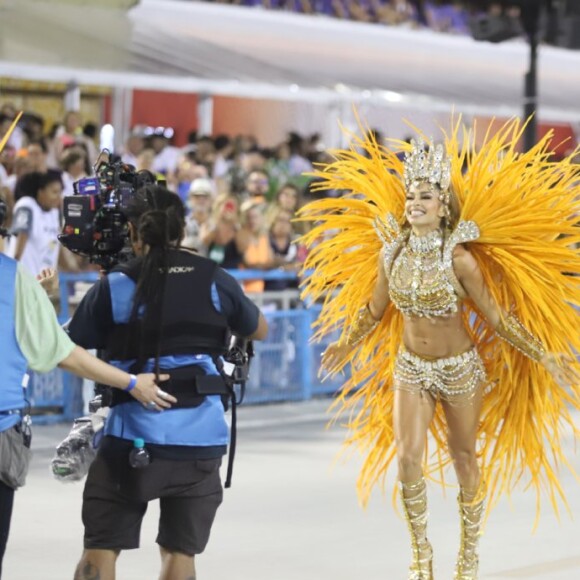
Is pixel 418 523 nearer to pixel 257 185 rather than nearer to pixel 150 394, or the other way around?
pixel 150 394

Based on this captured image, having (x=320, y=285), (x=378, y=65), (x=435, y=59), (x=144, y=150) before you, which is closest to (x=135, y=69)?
(x=144, y=150)

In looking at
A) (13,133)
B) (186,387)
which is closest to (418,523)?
(186,387)

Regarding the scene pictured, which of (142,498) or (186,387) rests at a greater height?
(186,387)

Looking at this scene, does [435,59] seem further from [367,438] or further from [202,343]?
[202,343]

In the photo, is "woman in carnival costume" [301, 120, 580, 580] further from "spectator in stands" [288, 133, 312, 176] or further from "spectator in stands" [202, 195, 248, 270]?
"spectator in stands" [288, 133, 312, 176]

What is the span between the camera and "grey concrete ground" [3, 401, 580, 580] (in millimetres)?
7707

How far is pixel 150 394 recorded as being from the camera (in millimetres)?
5566

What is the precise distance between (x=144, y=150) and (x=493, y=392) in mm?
8585

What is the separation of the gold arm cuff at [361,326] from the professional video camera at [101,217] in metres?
1.45

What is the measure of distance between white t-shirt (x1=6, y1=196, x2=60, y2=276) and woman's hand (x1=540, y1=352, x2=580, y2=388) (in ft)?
19.7

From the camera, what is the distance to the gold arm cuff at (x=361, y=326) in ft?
24.6

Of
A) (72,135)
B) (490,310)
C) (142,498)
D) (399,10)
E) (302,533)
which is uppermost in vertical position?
(399,10)

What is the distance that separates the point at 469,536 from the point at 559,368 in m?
0.85

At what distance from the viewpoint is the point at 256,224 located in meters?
13.8
